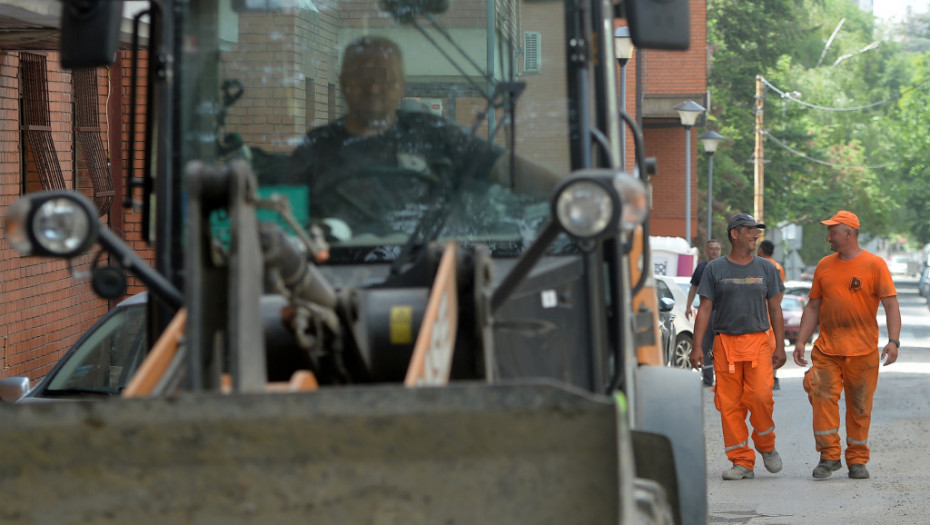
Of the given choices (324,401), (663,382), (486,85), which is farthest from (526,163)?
(324,401)

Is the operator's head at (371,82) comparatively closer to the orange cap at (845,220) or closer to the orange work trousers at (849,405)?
the orange cap at (845,220)

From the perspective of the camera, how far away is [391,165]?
→ 4.40 metres

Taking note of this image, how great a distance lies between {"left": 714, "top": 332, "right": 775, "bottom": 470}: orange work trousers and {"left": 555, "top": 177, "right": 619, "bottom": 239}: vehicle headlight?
6.79 meters

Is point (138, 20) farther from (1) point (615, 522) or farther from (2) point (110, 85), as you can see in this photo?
(2) point (110, 85)

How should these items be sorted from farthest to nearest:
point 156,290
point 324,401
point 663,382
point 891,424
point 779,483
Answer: point 891,424, point 779,483, point 663,382, point 156,290, point 324,401

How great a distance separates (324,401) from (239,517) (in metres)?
0.33

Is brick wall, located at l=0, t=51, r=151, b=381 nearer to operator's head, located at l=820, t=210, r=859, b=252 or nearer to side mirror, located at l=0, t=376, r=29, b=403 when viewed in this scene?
side mirror, located at l=0, t=376, r=29, b=403

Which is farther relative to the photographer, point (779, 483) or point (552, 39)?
point (779, 483)

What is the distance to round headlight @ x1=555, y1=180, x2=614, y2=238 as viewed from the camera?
3.50 meters

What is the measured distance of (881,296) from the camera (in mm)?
9992

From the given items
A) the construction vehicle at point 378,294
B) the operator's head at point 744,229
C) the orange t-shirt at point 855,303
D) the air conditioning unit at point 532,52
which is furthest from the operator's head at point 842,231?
the air conditioning unit at point 532,52

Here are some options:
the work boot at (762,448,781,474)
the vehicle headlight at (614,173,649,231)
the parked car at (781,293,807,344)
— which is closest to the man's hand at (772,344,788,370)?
the work boot at (762,448,781,474)

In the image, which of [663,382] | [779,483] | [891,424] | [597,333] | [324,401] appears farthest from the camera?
[891,424]

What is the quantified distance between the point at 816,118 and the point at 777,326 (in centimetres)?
5420
